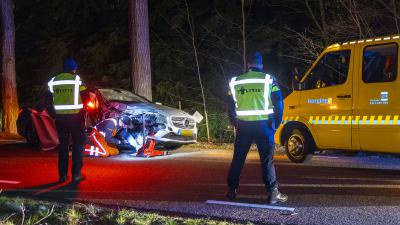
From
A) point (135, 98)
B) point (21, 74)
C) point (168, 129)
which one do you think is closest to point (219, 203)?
point (168, 129)

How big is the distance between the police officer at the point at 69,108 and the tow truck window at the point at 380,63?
15.7 feet

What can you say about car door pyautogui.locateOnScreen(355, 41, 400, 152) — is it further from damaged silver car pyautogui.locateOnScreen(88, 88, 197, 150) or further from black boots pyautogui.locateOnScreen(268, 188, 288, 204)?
damaged silver car pyautogui.locateOnScreen(88, 88, 197, 150)

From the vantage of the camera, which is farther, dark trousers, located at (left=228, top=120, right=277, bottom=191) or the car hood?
the car hood

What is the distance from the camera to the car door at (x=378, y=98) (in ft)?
31.0

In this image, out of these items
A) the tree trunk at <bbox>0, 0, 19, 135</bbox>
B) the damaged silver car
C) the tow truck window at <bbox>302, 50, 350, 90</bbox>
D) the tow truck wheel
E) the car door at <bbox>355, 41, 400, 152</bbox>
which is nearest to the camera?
the car door at <bbox>355, 41, 400, 152</bbox>

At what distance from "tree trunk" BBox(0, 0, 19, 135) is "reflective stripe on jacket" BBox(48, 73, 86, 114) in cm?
1125

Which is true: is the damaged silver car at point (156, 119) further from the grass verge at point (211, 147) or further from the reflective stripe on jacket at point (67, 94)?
the reflective stripe on jacket at point (67, 94)

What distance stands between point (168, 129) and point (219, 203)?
5498 millimetres

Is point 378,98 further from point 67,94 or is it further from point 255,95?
point 67,94

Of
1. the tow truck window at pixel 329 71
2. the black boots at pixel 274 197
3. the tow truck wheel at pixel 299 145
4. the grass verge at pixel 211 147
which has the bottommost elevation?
the black boots at pixel 274 197

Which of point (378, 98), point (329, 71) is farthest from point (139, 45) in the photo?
point (378, 98)

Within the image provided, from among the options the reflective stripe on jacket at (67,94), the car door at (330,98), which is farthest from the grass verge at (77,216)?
the car door at (330,98)

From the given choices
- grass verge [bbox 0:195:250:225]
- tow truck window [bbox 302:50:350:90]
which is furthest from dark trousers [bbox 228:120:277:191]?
tow truck window [bbox 302:50:350:90]

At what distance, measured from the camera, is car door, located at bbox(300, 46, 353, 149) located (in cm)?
1018
